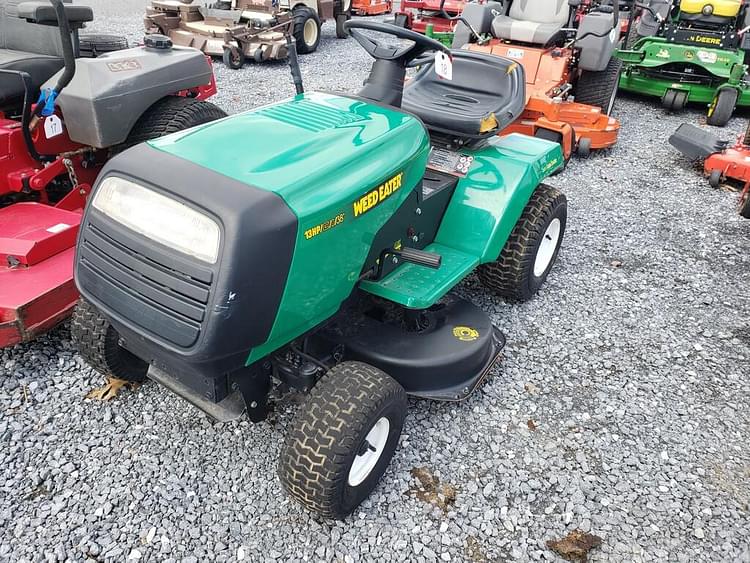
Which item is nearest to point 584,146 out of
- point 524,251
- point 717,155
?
point 717,155

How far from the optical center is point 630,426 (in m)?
2.45

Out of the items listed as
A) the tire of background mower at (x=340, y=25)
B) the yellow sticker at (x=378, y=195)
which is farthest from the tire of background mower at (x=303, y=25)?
the yellow sticker at (x=378, y=195)

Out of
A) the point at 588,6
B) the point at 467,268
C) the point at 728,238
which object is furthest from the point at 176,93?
the point at 588,6

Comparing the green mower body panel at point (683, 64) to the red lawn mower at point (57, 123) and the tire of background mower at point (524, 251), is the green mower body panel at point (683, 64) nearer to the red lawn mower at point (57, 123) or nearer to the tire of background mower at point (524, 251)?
the tire of background mower at point (524, 251)

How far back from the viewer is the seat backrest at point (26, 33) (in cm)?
340

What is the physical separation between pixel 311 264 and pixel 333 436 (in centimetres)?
51

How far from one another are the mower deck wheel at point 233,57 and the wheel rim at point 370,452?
6402mm

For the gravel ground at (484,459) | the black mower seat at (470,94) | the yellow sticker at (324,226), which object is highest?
the black mower seat at (470,94)

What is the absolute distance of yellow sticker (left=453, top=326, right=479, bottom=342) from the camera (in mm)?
2391

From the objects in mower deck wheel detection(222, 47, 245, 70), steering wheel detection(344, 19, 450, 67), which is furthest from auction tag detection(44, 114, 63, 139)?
mower deck wheel detection(222, 47, 245, 70)

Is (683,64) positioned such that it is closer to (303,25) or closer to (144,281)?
(303,25)

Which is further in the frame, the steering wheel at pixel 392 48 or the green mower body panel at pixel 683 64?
the green mower body panel at pixel 683 64

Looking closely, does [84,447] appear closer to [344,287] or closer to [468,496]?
[344,287]

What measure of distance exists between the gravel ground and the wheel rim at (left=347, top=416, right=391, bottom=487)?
0.14 metres
